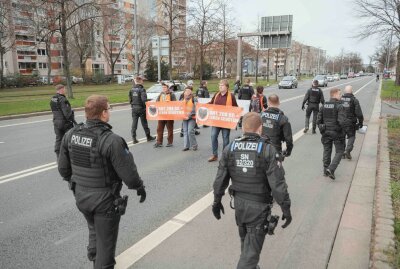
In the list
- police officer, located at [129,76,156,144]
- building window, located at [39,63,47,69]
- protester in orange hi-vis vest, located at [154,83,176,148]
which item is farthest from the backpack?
building window, located at [39,63,47,69]

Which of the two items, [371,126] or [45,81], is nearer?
[371,126]

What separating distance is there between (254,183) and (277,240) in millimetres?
1513

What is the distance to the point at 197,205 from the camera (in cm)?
528

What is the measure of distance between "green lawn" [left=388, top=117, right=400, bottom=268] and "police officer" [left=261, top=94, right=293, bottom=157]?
170cm

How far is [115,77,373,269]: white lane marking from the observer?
3.72 metres

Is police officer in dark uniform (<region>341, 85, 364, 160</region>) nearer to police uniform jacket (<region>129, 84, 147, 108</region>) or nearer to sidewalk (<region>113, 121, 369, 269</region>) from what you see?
sidewalk (<region>113, 121, 369, 269</region>)

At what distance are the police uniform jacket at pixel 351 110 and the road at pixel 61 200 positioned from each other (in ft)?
3.93

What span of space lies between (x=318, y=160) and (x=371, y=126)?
5.69 meters

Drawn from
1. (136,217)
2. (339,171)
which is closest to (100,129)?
(136,217)

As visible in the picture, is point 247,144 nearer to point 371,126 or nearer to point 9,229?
point 9,229

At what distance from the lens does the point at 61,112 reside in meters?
7.66

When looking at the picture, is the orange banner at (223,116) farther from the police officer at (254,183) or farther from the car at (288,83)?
the car at (288,83)

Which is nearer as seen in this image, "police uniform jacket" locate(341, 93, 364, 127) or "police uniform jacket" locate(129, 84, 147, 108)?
"police uniform jacket" locate(341, 93, 364, 127)

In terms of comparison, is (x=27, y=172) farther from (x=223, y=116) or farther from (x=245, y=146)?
(x=245, y=146)
